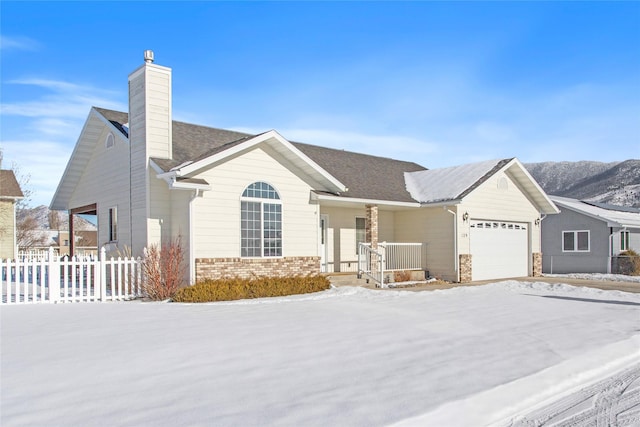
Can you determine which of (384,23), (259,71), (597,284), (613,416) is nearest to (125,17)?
(259,71)

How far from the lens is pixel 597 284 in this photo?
18031 mm

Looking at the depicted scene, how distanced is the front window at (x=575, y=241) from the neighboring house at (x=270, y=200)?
4.65 meters

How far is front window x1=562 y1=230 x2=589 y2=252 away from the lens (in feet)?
85.9

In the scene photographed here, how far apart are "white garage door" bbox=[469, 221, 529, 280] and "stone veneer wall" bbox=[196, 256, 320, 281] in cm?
718

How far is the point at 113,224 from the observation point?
1680 cm

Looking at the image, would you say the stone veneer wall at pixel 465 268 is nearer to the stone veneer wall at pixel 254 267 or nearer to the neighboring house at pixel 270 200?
the neighboring house at pixel 270 200

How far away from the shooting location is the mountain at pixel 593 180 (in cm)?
8056

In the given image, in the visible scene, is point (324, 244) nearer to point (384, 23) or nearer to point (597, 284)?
point (384, 23)

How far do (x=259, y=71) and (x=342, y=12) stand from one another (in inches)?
171

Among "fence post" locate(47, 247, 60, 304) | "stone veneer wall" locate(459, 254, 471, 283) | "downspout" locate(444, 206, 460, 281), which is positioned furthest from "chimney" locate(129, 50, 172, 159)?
"stone veneer wall" locate(459, 254, 471, 283)

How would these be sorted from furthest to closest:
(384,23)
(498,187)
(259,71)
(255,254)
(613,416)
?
(498,187) < (259,71) < (255,254) < (384,23) < (613,416)

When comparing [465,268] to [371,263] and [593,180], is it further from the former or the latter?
[593,180]

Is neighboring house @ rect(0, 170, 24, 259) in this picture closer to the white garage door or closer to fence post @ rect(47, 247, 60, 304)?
fence post @ rect(47, 247, 60, 304)

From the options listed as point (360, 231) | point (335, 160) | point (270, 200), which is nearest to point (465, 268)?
point (360, 231)
